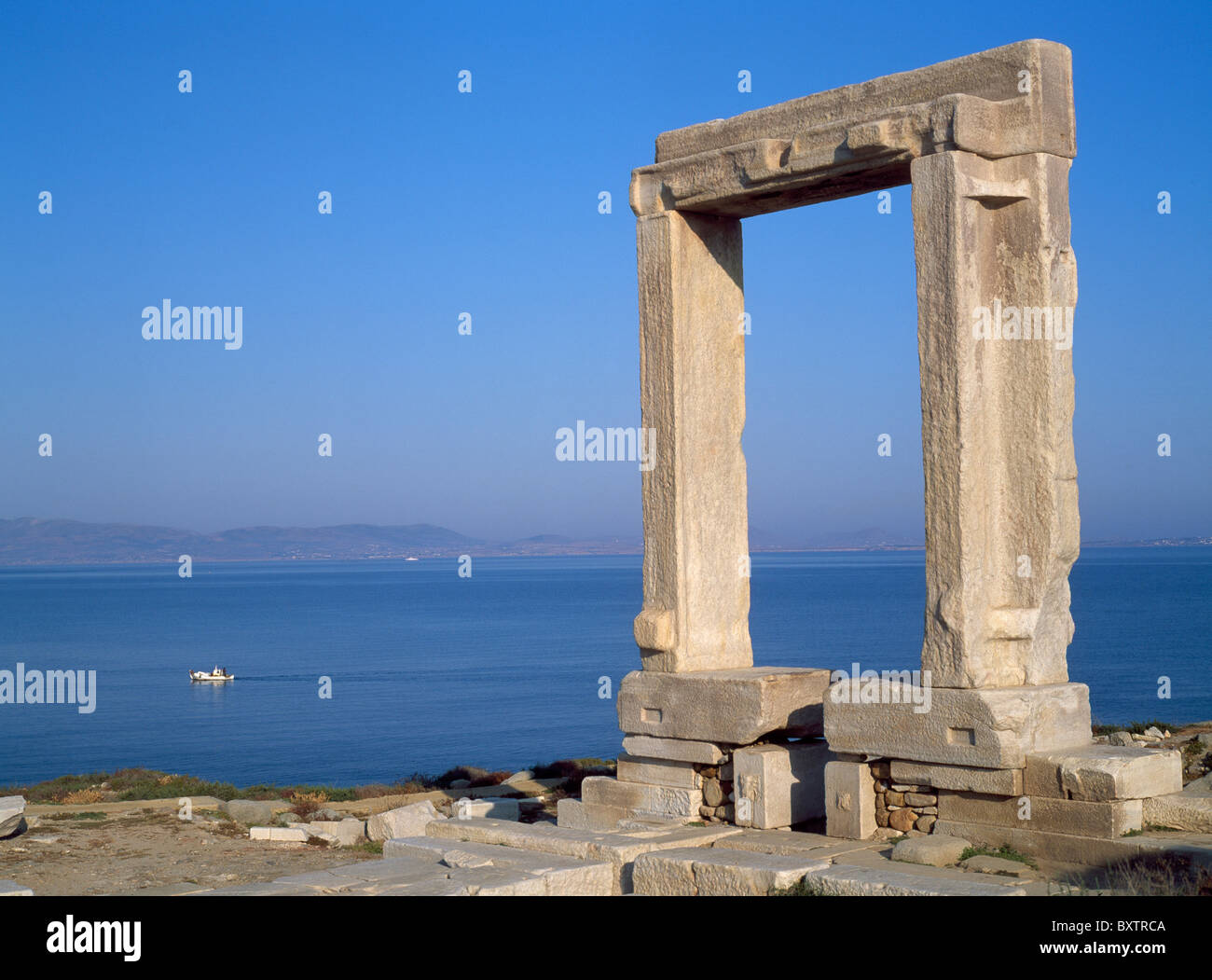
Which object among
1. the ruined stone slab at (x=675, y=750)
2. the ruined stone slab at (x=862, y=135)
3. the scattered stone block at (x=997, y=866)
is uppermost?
the ruined stone slab at (x=862, y=135)

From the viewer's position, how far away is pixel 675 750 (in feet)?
33.7

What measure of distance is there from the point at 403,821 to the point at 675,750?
3.90 metres

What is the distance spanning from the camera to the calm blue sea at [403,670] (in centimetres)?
3406

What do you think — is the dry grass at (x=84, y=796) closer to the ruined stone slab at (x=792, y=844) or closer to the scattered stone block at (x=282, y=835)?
the scattered stone block at (x=282, y=835)

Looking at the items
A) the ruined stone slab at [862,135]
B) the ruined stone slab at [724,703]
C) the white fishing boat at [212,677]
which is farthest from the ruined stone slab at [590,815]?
the white fishing boat at [212,677]

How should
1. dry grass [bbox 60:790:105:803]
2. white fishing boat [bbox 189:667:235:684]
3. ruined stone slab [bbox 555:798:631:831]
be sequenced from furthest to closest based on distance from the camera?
1. white fishing boat [bbox 189:667:235:684]
2. dry grass [bbox 60:790:105:803]
3. ruined stone slab [bbox 555:798:631:831]

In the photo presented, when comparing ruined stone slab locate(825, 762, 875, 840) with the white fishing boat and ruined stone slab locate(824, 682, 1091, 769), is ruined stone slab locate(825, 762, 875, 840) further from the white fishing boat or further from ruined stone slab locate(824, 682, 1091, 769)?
the white fishing boat

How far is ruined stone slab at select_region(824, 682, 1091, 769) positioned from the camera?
8391 mm

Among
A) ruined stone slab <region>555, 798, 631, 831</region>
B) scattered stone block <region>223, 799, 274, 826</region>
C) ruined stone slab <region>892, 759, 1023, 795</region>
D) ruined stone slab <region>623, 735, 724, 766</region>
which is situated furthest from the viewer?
scattered stone block <region>223, 799, 274, 826</region>

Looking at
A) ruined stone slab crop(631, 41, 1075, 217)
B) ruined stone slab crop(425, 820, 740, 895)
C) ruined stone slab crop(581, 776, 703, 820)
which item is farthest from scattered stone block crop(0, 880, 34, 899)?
ruined stone slab crop(631, 41, 1075, 217)

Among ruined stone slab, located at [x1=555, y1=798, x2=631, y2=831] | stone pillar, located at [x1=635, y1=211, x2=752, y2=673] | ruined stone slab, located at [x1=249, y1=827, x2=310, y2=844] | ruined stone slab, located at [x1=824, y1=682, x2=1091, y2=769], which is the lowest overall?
ruined stone slab, located at [x1=249, y1=827, x2=310, y2=844]

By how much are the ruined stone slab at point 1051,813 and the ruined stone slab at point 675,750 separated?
6.18 ft

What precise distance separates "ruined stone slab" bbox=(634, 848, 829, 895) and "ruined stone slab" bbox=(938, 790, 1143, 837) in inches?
49.4
